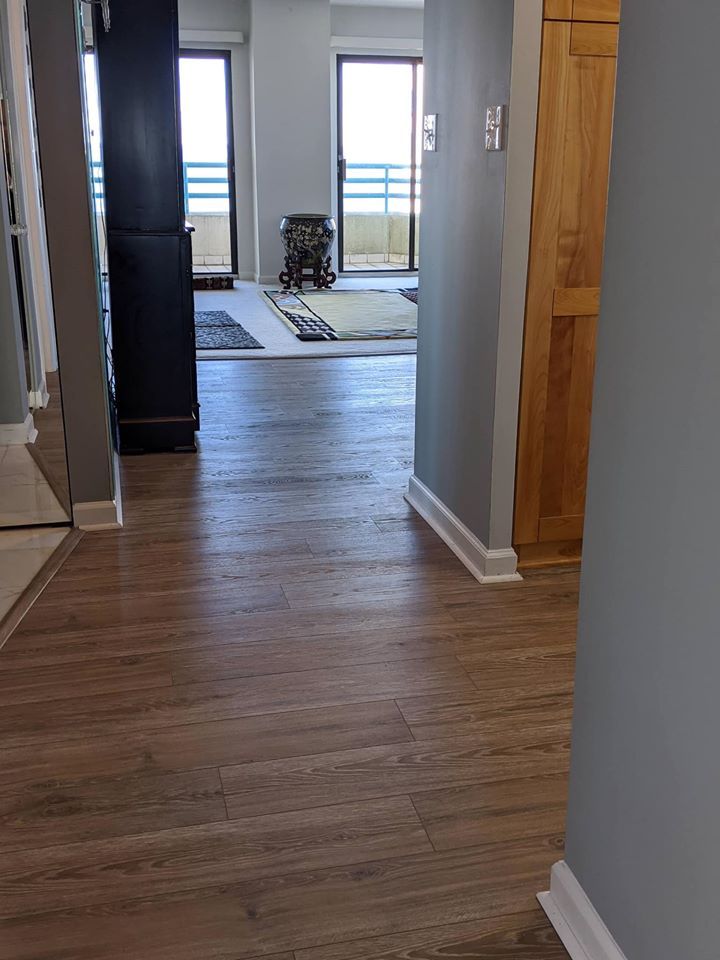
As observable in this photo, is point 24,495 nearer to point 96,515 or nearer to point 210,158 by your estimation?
point 96,515

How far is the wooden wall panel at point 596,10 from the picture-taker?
2641 millimetres

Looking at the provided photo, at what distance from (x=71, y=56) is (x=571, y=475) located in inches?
82.2

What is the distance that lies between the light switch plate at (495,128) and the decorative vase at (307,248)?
7339 millimetres

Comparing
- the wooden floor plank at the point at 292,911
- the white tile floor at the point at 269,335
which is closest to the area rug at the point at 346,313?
the white tile floor at the point at 269,335

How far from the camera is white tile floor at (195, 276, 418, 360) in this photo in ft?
22.0

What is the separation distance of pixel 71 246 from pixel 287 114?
298 inches

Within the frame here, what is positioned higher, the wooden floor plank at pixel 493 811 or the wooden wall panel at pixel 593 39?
the wooden wall panel at pixel 593 39

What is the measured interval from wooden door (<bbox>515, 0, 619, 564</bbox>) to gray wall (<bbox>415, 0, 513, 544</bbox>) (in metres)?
0.12

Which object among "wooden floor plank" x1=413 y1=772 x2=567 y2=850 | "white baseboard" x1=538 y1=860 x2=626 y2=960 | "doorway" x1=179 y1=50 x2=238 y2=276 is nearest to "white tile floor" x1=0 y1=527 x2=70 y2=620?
"wooden floor plank" x1=413 y1=772 x2=567 y2=850

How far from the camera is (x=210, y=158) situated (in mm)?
10727

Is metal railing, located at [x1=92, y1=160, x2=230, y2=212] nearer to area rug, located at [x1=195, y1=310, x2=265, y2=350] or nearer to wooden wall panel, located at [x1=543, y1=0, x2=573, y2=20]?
area rug, located at [x1=195, y1=310, x2=265, y2=350]

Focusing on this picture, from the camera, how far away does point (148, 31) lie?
392cm

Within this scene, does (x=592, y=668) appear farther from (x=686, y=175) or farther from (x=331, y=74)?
(x=331, y=74)

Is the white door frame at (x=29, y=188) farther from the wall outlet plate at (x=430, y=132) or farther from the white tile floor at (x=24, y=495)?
→ the wall outlet plate at (x=430, y=132)
